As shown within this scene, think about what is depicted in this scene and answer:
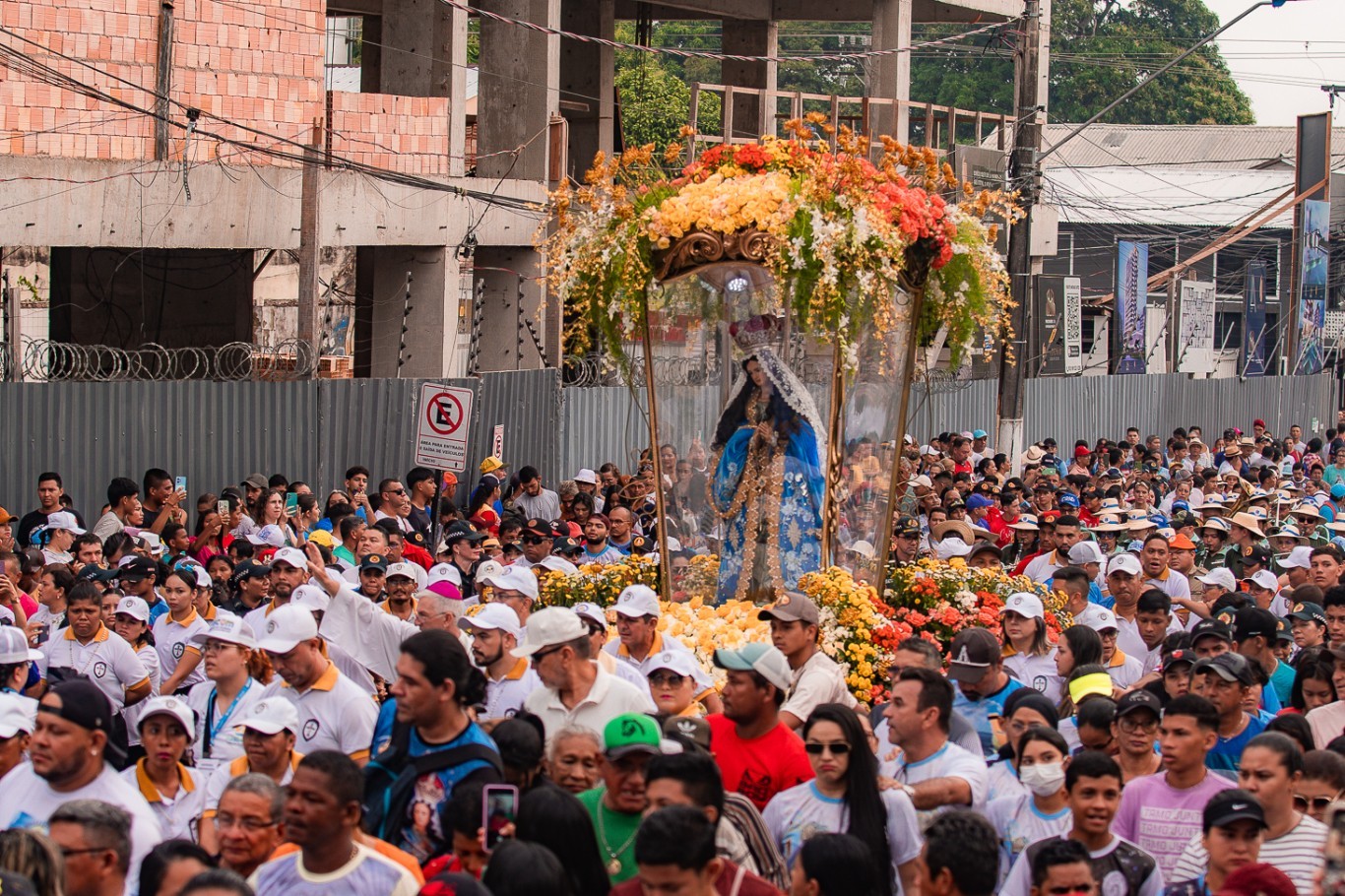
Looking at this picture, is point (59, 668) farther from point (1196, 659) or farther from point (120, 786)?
point (1196, 659)

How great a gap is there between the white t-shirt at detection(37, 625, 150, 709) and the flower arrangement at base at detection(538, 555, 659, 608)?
3.16 meters

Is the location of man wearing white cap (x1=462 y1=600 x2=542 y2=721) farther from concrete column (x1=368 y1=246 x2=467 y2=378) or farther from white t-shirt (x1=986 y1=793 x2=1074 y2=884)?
concrete column (x1=368 y1=246 x2=467 y2=378)

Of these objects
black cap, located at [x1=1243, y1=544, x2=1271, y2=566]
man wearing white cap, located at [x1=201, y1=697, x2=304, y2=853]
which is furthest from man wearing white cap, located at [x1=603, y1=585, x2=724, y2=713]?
black cap, located at [x1=1243, y1=544, x2=1271, y2=566]

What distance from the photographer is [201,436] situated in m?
19.3

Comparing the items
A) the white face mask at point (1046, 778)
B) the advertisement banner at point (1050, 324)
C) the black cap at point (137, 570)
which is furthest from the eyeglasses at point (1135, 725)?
the advertisement banner at point (1050, 324)

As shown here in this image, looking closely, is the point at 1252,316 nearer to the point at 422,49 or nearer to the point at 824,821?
the point at 422,49

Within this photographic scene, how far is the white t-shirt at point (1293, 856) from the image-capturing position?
6574 millimetres

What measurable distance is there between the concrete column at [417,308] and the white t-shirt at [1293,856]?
60.8 ft

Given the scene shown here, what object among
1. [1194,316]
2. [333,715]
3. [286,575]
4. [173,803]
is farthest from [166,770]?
[1194,316]

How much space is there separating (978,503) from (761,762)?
461 inches

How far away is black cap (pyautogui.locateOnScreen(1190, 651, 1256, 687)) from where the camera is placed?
8.27 m

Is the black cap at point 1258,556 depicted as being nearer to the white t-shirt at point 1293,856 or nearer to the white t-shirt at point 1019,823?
the white t-shirt at point 1019,823

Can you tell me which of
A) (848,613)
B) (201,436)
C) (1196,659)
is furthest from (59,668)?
(201,436)

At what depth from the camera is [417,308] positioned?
24.7 meters
